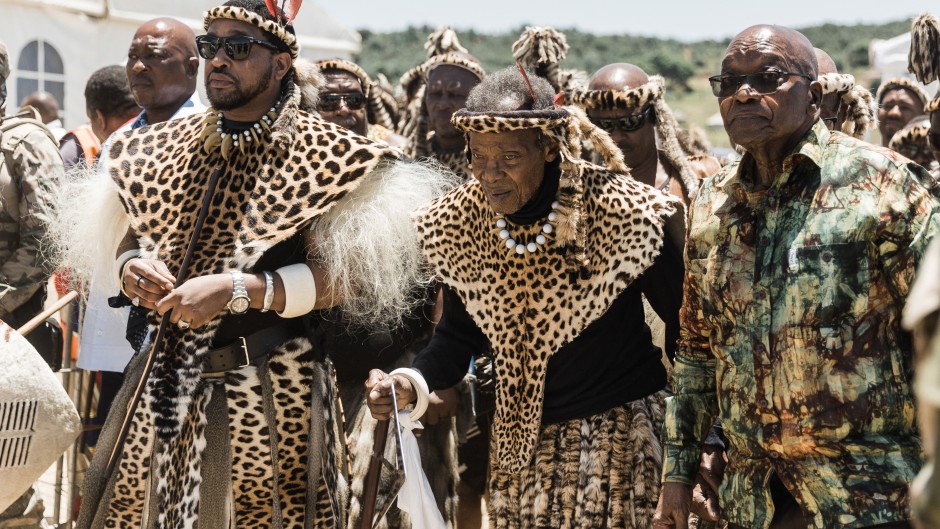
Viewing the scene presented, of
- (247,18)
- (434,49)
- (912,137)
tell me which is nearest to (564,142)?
(247,18)

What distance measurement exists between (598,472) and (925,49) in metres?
2.54

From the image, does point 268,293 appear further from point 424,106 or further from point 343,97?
point 424,106

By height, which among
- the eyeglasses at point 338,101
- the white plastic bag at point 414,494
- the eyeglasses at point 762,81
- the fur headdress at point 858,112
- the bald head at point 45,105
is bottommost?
the white plastic bag at point 414,494

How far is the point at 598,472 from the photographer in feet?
13.6

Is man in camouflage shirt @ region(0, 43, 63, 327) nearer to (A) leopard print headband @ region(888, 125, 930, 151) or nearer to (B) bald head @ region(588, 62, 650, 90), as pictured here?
(B) bald head @ region(588, 62, 650, 90)

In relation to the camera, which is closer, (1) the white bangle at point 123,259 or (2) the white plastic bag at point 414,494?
(2) the white plastic bag at point 414,494

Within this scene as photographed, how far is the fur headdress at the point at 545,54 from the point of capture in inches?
293

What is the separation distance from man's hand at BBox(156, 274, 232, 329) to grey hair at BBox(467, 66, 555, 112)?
112 centimetres

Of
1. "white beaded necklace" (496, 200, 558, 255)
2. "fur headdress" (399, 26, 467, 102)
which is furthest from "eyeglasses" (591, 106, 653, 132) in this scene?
"fur headdress" (399, 26, 467, 102)

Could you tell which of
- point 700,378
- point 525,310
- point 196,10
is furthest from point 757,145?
point 196,10

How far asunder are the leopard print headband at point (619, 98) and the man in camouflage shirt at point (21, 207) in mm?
2723

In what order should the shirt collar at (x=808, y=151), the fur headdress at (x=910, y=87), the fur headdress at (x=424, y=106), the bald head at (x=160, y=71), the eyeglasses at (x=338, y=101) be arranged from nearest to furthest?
1. the shirt collar at (x=808, y=151)
2. the bald head at (x=160, y=71)
3. the eyeglasses at (x=338, y=101)
4. the fur headdress at (x=424, y=106)
5. the fur headdress at (x=910, y=87)

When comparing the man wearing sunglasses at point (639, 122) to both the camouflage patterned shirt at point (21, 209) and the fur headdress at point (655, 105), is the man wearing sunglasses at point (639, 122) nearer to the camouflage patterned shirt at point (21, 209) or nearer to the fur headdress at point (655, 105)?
the fur headdress at point (655, 105)

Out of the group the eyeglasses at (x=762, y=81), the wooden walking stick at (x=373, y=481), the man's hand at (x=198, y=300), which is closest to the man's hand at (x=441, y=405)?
the wooden walking stick at (x=373, y=481)
